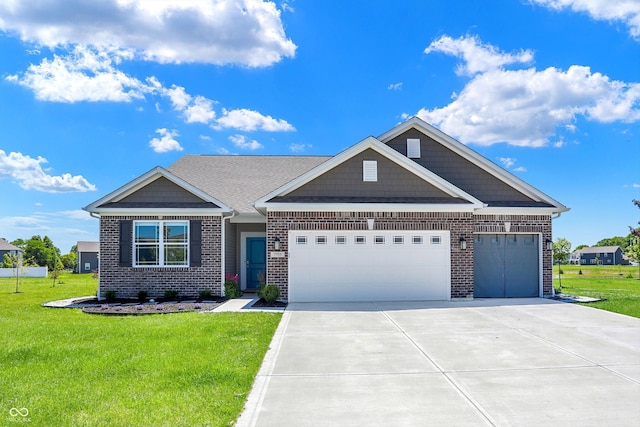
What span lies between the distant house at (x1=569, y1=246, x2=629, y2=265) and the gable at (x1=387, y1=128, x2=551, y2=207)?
82.7 meters

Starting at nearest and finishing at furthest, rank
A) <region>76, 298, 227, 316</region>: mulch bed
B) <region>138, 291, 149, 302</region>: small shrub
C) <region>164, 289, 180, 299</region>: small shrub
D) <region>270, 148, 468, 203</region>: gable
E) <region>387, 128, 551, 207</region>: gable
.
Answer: <region>76, 298, 227, 316</region>: mulch bed < <region>270, 148, 468, 203</region>: gable < <region>138, 291, 149, 302</region>: small shrub < <region>164, 289, 180, 299</region>: small shrub < <region>387, 128, 551, 207</region>: gable

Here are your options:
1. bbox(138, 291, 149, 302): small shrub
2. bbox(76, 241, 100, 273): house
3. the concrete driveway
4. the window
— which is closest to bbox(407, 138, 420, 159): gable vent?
the concrete driveway

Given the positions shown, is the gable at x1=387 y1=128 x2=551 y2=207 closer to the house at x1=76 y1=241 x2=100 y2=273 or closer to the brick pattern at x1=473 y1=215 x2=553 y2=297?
the brick pattern at x1=473 y1=215 x2=553 y2=297

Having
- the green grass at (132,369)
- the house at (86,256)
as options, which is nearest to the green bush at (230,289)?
the green grass at (132,369)

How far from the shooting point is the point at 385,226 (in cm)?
1432

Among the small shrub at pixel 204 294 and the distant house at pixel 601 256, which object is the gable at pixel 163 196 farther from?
the distant house at pixel 601 256

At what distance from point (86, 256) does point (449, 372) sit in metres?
61.7

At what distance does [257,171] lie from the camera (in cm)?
2067

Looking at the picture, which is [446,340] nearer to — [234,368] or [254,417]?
[234,368]

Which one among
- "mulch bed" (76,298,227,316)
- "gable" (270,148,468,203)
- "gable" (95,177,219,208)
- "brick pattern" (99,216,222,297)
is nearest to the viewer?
"mulch bed" (76,298,227,316)

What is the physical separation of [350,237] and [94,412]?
32.7ft

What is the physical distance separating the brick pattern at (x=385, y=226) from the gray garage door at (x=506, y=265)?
3.13 feet

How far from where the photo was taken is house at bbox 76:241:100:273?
58.2 m

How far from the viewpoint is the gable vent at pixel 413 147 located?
53.8ft
